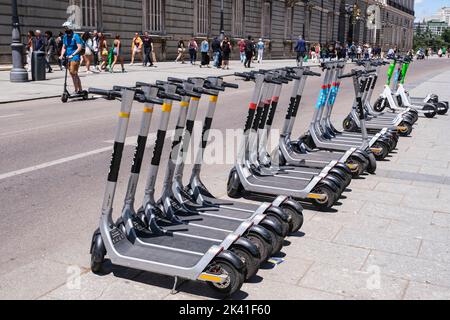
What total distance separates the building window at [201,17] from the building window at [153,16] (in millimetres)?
3905

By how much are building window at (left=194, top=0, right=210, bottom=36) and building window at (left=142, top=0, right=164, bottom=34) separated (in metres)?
3.91

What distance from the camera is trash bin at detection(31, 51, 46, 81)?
19.3 metres

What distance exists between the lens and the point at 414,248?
456 centimetres

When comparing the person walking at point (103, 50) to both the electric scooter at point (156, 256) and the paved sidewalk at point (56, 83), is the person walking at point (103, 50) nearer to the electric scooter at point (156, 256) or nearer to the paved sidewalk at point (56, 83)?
the paved sidewalk at point (56, 83)

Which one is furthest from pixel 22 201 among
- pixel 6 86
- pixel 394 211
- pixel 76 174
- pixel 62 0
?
pixel 62 0

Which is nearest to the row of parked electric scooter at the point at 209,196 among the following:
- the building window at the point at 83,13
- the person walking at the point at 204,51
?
the building window at the point at 83,13

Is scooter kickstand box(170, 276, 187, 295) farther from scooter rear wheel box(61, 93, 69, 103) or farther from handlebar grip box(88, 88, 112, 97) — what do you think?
scooter rear wheel box(61, 93, 69, 103)

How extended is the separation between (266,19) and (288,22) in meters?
5.59

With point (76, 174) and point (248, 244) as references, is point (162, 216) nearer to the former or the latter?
point (248, 244)

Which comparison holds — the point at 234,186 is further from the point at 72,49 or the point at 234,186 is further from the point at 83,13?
the point at 83,13

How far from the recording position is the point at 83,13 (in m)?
27.6

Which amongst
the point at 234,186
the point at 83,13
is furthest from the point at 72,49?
the point at 83,13

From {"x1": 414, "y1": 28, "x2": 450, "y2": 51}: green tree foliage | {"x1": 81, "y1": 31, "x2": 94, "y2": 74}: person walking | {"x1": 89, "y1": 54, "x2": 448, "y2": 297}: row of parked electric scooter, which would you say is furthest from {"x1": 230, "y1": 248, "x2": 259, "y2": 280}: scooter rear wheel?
{"x1": 414, "y1": 28, "x2": 450, "y2": 51}: green tree foliage
